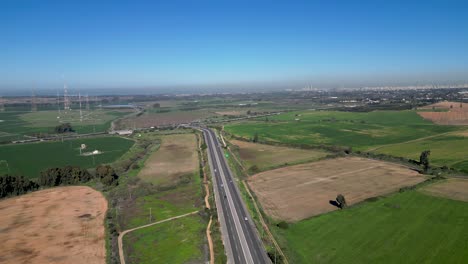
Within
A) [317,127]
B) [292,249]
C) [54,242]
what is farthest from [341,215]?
[317,127]

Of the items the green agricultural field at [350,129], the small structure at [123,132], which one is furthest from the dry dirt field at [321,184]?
the small structure at [123,132]

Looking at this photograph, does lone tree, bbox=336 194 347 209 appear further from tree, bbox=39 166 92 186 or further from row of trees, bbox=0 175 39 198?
row of trees, bbox=0 175 39 198

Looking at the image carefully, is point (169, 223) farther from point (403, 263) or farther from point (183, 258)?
point (403, 263)

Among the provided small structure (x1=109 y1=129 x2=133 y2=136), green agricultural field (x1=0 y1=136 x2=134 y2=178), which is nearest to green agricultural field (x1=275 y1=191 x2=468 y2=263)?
green agricultural field (x1=0 y1=136 x2=134 y2=178)

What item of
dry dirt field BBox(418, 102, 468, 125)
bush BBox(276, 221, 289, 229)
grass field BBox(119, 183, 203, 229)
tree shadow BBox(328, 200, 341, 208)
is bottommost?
grass field BBox(119, 183, 203, 229)

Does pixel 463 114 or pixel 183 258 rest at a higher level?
pixel 463 114

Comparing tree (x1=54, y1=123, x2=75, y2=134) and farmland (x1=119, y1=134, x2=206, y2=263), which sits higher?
tree (x1=54, y1=123, x2=75, y2=134)

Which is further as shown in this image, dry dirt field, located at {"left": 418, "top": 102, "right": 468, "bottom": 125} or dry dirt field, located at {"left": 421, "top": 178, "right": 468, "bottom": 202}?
dry dirt field, located at {"left": 418, "top": 102, "right": 468, "bottom": 125}
